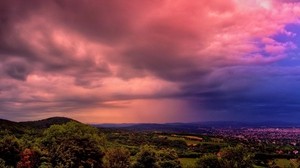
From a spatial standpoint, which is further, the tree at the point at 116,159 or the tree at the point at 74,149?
the tree at the point at 116,159

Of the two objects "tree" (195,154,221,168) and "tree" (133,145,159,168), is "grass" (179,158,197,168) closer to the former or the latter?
"tree" (195,154,221,168)

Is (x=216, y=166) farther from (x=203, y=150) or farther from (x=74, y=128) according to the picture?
(x=203, y=150)

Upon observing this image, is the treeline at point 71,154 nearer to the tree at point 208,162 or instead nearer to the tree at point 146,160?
the tree at point 146,160

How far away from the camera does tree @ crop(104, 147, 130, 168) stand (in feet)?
290

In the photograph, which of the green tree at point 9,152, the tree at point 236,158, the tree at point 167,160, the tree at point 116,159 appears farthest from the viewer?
the tree at point 236,158

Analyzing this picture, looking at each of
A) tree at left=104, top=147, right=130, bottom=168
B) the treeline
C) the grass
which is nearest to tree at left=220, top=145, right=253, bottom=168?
the grass

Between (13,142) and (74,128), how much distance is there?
17.6 meters

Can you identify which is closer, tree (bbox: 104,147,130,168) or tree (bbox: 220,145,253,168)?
tree (bbox: 104,147,130,168)

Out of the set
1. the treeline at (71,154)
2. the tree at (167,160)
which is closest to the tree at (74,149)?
the treeline at (71,154)

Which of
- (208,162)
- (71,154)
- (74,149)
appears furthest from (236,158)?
(71,154)

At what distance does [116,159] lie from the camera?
89688 millimetres

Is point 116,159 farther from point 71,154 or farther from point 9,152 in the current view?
point 9,152

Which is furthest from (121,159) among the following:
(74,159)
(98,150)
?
(74,159)

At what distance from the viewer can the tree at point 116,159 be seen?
8831 centimetres
